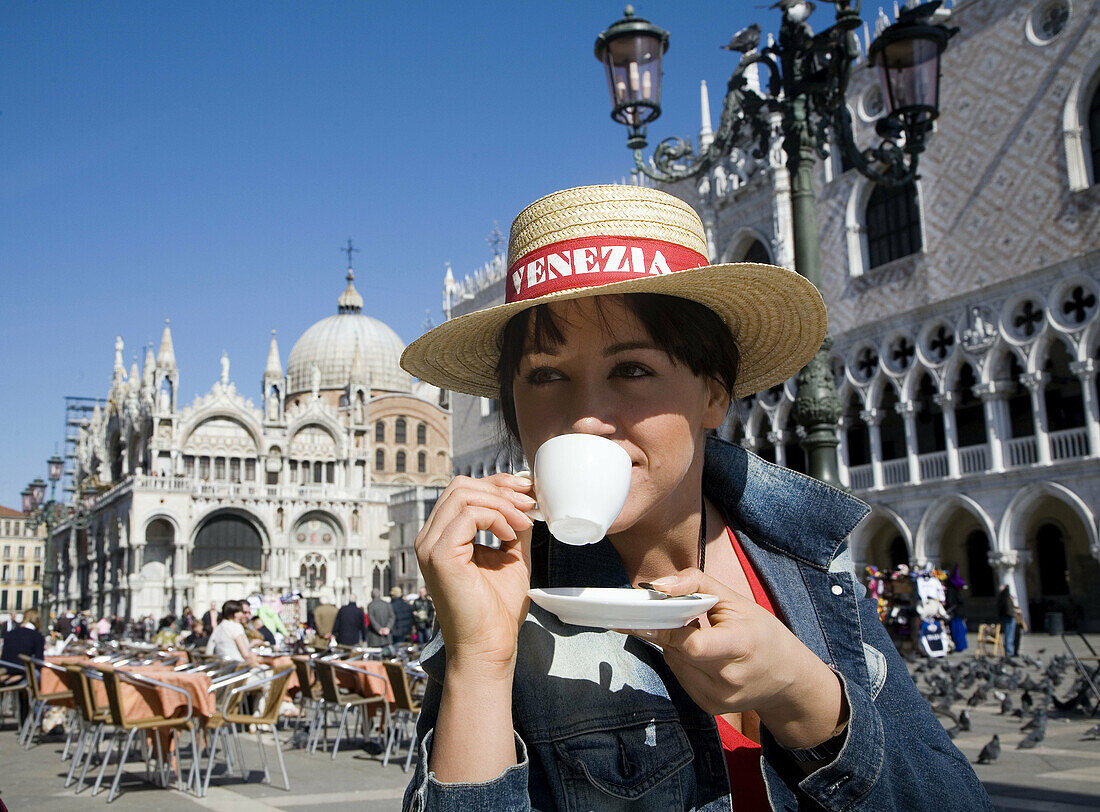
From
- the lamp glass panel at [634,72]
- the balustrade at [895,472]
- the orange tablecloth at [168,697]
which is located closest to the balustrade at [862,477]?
the balustrade at [895,472]

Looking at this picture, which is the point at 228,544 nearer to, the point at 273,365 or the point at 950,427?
the point at 273,365

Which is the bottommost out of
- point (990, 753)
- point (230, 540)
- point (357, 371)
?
point (990, 753)

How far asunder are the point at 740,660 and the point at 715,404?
20.5 inches

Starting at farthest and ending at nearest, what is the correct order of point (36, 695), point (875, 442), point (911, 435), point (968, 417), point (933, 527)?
1. point (968, 417)
2. point (875, 442)
3. point (911, 435)
4. point (933, 527)
5. point (36, 695)

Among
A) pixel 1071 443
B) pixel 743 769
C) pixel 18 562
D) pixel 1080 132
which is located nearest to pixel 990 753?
pixel 743 769

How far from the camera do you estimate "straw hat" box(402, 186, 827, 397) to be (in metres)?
1.29

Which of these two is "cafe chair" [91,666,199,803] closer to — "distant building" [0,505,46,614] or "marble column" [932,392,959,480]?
"marble column" [932,392,959,480]

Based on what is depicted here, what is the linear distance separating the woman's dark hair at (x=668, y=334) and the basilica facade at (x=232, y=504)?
36.2 m

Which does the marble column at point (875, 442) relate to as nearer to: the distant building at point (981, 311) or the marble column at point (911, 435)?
the distant building at point (981, 311)

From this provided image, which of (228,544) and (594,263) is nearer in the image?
(594,263)

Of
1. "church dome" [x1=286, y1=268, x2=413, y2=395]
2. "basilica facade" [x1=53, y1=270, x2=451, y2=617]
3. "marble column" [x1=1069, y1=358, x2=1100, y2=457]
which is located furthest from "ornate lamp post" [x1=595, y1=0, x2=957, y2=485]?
"church dome" [x1=286, y1=268, x2=413, y2=395]

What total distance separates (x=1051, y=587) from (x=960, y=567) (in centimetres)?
190

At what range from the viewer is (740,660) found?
1.01 metres

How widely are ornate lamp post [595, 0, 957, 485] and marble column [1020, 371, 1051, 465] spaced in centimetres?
1181
